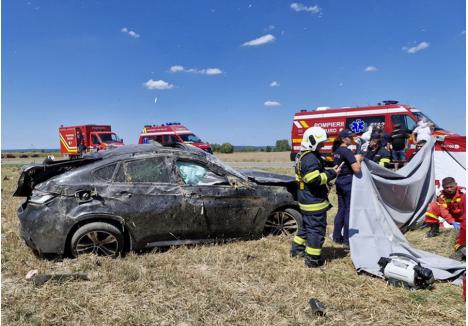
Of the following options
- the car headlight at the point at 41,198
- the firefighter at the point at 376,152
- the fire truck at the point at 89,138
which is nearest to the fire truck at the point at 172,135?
the fire truck at the point at 89,138

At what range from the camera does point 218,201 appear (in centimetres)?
507

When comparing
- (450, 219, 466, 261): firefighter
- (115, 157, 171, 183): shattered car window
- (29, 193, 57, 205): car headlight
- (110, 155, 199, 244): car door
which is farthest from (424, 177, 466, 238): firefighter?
(29, 193, 57, 205): car headlight

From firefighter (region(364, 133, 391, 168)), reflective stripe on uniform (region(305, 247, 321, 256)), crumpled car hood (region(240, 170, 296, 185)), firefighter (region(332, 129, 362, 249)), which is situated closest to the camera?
reflective stripe on uniform (region(305, 247, 321, 256))

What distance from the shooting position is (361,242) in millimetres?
4633

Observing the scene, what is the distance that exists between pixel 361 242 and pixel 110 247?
3.22m

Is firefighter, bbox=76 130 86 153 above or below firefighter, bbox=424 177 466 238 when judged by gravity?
above

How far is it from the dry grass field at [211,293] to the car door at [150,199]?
30 centimetres

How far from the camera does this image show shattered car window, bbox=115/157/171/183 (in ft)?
16.0

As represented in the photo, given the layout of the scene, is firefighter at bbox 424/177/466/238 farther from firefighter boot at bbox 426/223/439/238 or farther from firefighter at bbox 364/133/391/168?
firefighter at bbox 364/133/391/168

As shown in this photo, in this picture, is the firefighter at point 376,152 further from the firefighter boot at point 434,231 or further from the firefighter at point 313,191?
the firefighter at point 313,191

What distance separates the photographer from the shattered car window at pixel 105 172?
4773mm

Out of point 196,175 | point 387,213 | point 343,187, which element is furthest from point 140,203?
point 387,213

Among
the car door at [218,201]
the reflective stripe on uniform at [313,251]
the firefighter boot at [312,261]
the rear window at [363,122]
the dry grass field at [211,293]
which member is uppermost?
the rear window at [363,122]

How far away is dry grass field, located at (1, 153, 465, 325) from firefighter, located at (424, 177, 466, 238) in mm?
857
